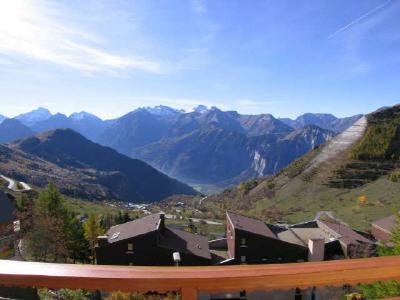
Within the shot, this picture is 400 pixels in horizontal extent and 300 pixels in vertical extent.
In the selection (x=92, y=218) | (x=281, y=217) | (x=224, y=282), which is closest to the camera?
(x=224, y=282)

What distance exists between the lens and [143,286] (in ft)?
6.88

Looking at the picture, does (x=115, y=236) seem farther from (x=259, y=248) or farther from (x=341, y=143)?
(x=341, y=143)

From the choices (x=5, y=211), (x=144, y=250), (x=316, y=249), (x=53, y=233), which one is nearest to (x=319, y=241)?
(x=316, y=249)

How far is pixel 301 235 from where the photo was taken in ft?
146

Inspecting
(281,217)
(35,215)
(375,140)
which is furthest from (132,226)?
(375,140)

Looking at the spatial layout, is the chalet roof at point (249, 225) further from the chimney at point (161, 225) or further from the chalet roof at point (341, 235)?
the chalet roof at point (341, 235)

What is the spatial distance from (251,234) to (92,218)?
67.4 feet

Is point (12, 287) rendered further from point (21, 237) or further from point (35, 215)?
point (35, 215)

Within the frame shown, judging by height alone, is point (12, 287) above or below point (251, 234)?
above

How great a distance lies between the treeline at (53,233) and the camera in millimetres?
30791

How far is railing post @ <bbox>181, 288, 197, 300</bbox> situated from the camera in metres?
2.12

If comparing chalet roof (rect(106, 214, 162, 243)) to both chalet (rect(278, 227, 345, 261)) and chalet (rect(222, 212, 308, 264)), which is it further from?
chalet (rect(278, 227, 345, 261))

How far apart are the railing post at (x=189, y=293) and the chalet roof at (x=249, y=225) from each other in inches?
1386

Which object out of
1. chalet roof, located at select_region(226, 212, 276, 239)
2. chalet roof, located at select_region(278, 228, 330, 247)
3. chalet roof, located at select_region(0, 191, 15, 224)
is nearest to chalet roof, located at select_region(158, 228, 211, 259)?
chalet roof, located at select_region(226, 212, 276, 239)
